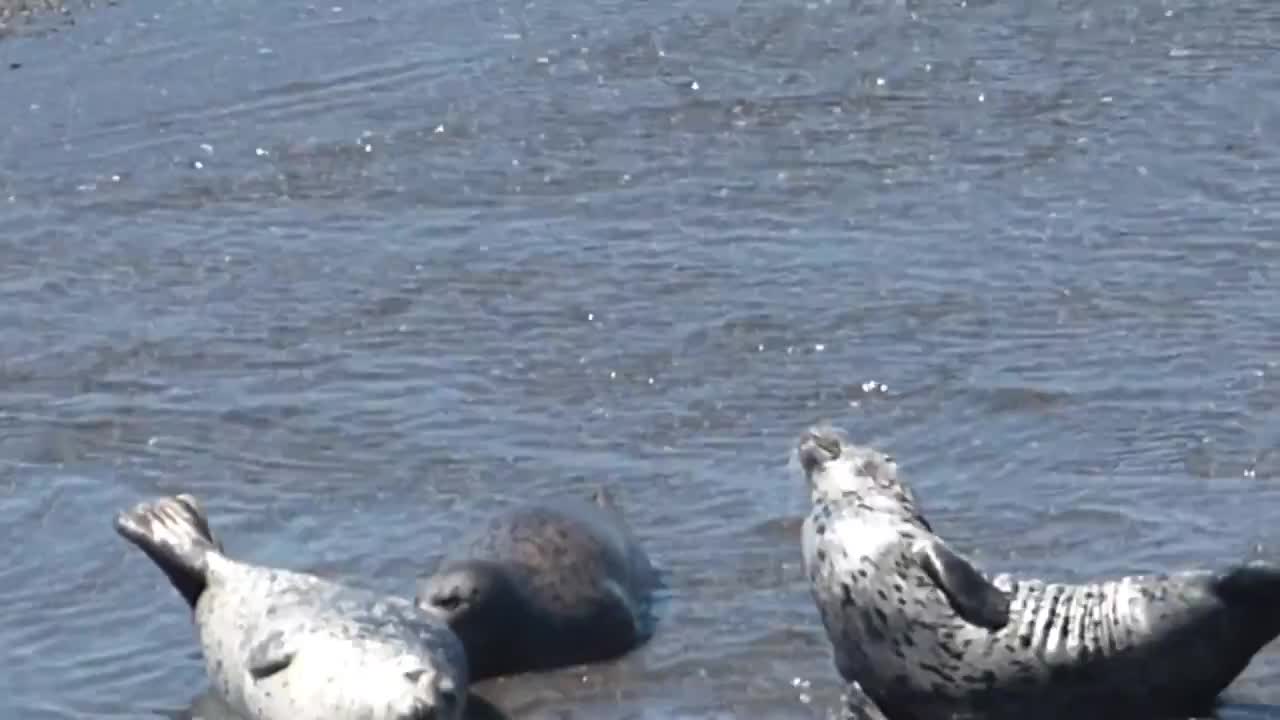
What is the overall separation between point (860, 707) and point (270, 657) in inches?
53.9

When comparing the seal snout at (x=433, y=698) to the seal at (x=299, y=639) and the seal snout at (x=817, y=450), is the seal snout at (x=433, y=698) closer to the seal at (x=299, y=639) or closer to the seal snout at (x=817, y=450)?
the seal at (x=299, y=639)

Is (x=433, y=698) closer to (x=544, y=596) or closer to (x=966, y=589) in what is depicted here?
(x=544, y=596)

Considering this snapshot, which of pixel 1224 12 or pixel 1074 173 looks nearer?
pixel 1074 173

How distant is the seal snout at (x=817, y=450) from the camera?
772cm

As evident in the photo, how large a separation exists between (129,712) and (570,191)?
4.24 meters

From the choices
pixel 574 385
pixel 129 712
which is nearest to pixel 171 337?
pixel 574 385

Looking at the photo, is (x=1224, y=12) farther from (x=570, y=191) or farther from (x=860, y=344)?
(x=860, y=344)

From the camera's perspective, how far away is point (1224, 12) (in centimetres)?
→ 1301

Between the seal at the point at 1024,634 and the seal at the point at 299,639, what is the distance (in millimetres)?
942

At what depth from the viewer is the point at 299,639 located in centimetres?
728

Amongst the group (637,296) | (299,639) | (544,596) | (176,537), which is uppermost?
(299,639)

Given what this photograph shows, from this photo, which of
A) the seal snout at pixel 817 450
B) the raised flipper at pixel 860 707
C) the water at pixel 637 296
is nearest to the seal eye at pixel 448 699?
the water at pixel 637 296

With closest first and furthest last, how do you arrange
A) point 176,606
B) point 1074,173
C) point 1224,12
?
1. point 176,606
2. point 1074,173
3. point 1224,12

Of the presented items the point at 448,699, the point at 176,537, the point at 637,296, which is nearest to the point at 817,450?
the point at 448,699
